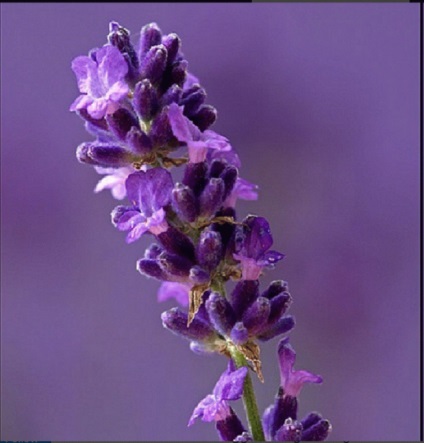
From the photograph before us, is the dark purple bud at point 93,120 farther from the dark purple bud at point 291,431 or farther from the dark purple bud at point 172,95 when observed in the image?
the dark purple bud at point 291,431

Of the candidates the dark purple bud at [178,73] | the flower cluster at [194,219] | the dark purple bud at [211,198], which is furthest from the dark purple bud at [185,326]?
the dark purple bud at [178,73]

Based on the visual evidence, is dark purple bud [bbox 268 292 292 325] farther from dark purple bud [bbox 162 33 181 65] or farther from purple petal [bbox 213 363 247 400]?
dark purple bud [bbox 162 33 181 65]

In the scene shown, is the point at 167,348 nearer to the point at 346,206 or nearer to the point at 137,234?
the point at 346,206

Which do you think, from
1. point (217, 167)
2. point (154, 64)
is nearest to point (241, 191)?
point (217, 167)

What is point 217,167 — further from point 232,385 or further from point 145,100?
point 232,385

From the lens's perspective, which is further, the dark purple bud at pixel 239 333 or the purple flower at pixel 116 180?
the purple flower at pixel 116 180

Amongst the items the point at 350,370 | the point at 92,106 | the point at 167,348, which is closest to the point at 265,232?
the point at 92,106

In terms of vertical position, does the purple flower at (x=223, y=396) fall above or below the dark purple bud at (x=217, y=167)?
below
